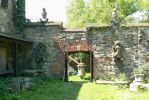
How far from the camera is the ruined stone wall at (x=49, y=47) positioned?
1972 centimetres

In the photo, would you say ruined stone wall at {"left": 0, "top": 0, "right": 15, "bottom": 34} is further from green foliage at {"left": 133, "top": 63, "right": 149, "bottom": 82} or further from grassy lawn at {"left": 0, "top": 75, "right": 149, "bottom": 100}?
green foliage at {"left": 133, "top": 63, "right": 149, "bottom": 82}

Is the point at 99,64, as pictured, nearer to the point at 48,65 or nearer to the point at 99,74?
the point at 99,74

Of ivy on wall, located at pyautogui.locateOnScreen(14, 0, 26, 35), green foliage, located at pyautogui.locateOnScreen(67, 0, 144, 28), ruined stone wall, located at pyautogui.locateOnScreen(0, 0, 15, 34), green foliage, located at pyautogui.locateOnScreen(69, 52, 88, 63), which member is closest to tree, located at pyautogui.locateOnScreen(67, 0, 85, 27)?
green foliage, located at pyautogui.locateOnScreen(67, 0, 144, 28)

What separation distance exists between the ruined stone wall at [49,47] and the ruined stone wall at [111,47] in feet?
6.35

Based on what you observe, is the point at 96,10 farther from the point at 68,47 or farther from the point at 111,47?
the point at 111,47

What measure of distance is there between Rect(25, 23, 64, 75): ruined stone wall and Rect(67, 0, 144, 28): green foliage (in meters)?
13.3

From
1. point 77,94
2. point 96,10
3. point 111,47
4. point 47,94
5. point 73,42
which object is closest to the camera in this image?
point 47,94

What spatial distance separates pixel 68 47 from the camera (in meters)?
19.6

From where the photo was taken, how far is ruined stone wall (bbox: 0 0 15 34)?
59.3 ft

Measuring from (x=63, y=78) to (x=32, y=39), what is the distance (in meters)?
2.81

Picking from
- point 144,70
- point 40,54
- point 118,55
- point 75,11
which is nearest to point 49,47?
point 40,54

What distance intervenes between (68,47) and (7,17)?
369cm

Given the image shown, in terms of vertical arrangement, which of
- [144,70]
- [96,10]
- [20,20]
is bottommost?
[144,70]

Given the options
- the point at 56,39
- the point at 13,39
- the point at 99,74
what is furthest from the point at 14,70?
the point at 99,74
